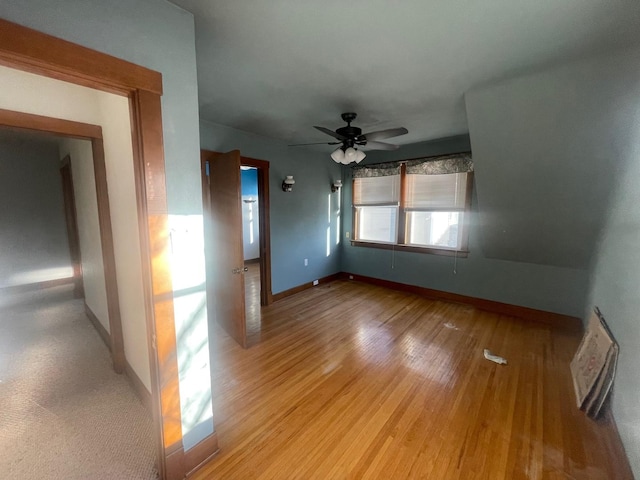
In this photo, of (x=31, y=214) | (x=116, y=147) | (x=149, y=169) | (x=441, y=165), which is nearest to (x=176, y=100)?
(x=149, y=169)

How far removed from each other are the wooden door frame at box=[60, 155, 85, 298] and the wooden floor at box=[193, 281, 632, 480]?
275cm

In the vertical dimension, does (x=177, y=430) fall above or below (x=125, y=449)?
above

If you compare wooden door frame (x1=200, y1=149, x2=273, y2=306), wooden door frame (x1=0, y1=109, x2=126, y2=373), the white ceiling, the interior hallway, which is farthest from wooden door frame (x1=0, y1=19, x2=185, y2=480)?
wooden door frame (x1=200, y1=149, x2=273, y2=306)

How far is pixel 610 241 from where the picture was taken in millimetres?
2264

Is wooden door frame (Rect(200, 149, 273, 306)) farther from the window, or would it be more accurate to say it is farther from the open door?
the window

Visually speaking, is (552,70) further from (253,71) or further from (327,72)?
(253,71)

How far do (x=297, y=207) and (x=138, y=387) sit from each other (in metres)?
3.00

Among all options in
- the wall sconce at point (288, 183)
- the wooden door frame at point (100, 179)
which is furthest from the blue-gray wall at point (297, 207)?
the wooden door frame at point (100, 179)

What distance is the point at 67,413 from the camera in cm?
185

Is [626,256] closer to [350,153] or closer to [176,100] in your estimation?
[350,153]

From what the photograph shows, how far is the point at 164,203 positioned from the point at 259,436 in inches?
61.5

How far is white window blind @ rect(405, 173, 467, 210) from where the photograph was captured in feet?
12.3

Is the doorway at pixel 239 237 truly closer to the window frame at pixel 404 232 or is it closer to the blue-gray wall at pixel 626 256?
the window frame at pixel 404 232

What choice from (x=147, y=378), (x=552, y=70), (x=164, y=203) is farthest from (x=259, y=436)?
(x=552, y=70)
